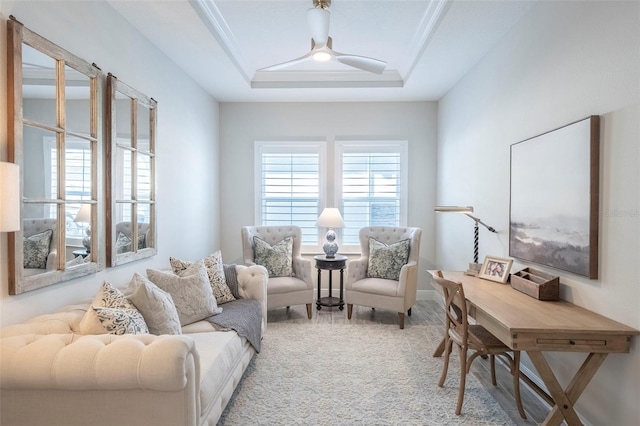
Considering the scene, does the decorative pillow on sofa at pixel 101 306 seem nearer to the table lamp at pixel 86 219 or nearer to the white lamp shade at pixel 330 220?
the table lamp at pixel 86 219

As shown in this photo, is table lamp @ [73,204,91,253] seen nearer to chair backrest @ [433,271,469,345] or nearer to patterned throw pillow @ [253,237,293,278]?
patterned throw pillow @ [253,237,293,278]

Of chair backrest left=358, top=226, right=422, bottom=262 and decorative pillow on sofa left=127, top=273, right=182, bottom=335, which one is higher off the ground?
chair backrest left=358, top=226, right=422, bottom=262

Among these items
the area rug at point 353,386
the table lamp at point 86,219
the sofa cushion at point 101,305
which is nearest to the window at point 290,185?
the area rug at point 353,386

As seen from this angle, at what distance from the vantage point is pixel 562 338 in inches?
75.2

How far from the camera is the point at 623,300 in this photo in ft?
6.39

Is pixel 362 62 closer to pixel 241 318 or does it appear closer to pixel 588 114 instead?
pixel 588 114

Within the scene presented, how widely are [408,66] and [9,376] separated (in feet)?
14.1

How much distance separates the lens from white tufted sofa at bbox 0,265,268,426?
1.55 m

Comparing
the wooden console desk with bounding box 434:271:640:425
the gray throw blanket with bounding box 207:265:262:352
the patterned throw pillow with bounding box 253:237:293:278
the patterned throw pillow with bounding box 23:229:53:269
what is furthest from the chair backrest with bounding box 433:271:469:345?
the patterned throw pillow with bounding box 23:229:53:269

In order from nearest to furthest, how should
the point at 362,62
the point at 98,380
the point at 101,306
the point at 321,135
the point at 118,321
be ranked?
the point at 98,380 → the point at 118,321 → the point at 101,306 → the point at 362,62 → the point at 321,135

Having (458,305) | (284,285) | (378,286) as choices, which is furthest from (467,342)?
(284,285)

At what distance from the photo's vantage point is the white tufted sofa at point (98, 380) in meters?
1.55

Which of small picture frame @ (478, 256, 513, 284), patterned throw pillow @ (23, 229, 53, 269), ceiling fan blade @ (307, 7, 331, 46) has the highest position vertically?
ceiling fan blade @ (307, 7, 331, 46)

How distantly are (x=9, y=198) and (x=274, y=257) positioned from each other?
313cm
